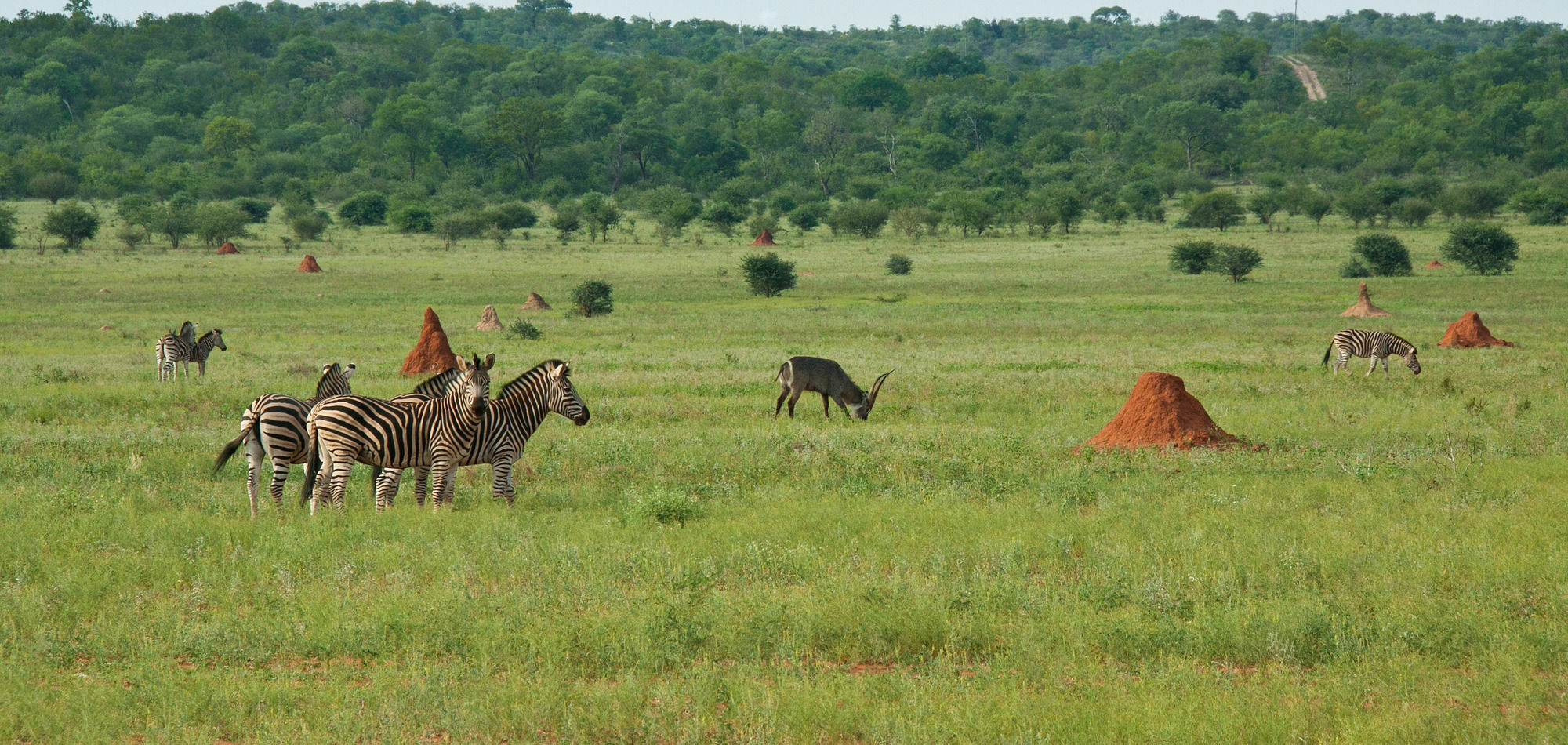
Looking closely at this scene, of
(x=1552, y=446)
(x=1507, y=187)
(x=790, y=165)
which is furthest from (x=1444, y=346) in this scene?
(x=790, y=165)

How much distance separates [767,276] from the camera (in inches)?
1885

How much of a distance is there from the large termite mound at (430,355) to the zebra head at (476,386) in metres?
11.6

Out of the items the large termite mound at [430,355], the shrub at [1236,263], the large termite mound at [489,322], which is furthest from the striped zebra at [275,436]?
the shrub at [1236,263]

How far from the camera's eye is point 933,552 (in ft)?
32.6

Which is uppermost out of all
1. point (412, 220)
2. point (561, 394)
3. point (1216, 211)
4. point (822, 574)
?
point (1216, 211)

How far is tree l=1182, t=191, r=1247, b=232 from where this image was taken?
262ft

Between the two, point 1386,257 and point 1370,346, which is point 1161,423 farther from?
point 1386,257

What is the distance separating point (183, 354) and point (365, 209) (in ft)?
225

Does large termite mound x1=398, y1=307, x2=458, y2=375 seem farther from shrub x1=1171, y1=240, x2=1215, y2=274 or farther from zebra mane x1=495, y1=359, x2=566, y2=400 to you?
shrub x1=1171, y1=240, x2=1215, y2=274

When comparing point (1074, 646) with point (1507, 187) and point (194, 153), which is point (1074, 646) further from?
point (194, 153)

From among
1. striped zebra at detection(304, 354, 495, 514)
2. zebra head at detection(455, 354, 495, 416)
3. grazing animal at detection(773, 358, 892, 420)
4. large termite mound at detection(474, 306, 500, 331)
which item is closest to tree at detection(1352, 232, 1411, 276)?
large termite mound at detection(474, 306, 500, 331)

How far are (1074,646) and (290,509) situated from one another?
23.8 ft

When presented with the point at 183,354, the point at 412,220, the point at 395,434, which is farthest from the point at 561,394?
the point at 412,220

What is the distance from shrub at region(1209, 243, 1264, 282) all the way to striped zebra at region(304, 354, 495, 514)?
143 ft
